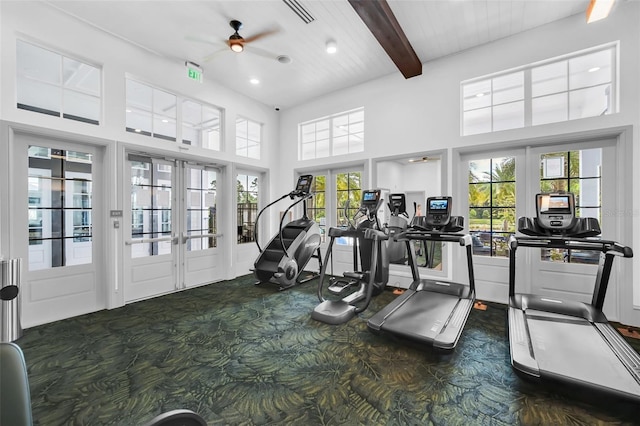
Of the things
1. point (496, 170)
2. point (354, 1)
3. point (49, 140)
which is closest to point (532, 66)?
point (496, 170)

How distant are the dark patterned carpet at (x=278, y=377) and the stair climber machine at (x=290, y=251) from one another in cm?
112

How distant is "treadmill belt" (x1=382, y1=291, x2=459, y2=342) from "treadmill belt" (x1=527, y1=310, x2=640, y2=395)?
761 mm

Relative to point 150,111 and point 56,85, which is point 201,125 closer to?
point 150,111

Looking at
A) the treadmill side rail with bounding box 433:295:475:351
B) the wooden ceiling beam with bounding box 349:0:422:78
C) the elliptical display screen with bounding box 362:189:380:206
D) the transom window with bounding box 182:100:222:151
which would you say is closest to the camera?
the treadmill side rail with bounding box 433:295:475:351

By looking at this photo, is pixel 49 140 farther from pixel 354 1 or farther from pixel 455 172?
pixel 455 172

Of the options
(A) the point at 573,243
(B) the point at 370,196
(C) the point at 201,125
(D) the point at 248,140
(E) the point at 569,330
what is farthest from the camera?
(D) the point at 248,140

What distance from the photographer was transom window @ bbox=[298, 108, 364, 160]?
17.6 ft

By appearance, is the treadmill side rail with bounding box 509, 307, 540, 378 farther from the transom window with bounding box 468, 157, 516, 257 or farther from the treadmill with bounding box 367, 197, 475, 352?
the transom window with bounding box 468, 157, 516, 257

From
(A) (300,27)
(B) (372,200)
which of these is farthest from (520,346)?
(A) (300,27)

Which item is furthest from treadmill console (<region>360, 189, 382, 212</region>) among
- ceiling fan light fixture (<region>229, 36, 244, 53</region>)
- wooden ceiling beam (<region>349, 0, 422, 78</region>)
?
ceiling fan light fixture (<region>229, 36, 244, 53</region>)

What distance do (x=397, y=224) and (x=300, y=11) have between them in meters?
3.52

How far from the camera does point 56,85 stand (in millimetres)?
3369

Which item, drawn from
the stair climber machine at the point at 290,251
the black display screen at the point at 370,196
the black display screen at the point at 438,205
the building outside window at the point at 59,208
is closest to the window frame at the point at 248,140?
the stair climber machine at the point at 290,251

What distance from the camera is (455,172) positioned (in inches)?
164
